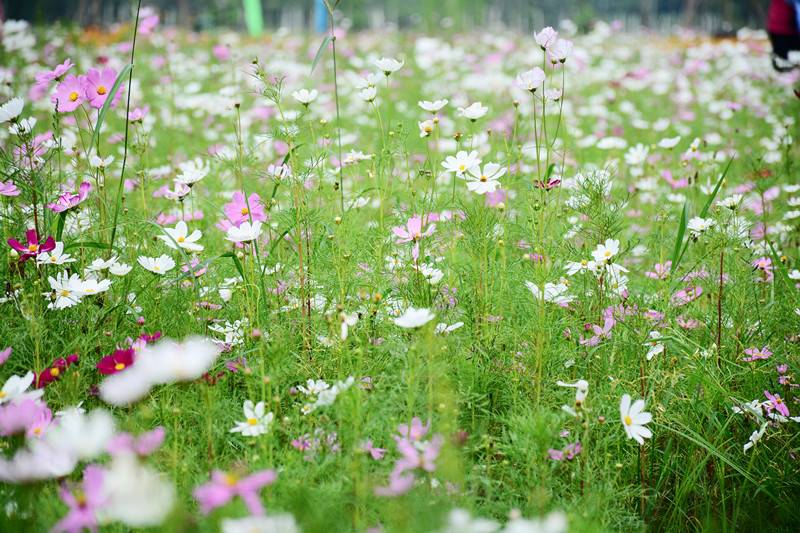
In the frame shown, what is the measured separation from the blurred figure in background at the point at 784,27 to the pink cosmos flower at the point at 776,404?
399 centimetres

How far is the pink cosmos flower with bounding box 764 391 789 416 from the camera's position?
1445mm

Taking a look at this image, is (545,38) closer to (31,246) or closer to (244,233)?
(244,233)

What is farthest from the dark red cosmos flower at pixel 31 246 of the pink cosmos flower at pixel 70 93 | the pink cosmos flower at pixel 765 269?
the pink cosmos flower at pixel 765 269

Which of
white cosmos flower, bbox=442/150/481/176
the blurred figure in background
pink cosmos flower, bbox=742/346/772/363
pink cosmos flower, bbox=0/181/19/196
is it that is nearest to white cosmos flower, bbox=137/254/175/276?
pink cosmos flower, bbox=0/181/19/196

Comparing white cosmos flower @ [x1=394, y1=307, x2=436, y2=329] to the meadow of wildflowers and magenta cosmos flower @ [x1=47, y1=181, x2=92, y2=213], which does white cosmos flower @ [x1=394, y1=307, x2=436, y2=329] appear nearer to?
the meadow of wildflowers

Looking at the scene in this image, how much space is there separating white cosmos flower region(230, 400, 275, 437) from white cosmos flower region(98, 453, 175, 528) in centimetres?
36

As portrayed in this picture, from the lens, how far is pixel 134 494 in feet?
2.46

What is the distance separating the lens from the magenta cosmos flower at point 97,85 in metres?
1.74

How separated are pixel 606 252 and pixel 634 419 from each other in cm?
44

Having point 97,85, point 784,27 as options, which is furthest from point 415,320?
point 784,27

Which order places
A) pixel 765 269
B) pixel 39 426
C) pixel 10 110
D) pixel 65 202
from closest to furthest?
pixel 39 426, pixel 10 110, pixel 65 202, pixel 765 269

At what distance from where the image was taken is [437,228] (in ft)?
6.37

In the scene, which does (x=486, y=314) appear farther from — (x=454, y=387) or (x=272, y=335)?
(x=272, y=335)

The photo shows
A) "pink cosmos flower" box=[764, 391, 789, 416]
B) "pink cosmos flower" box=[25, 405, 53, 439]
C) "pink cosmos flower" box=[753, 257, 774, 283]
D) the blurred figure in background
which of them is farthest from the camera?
the blurred figure in background
